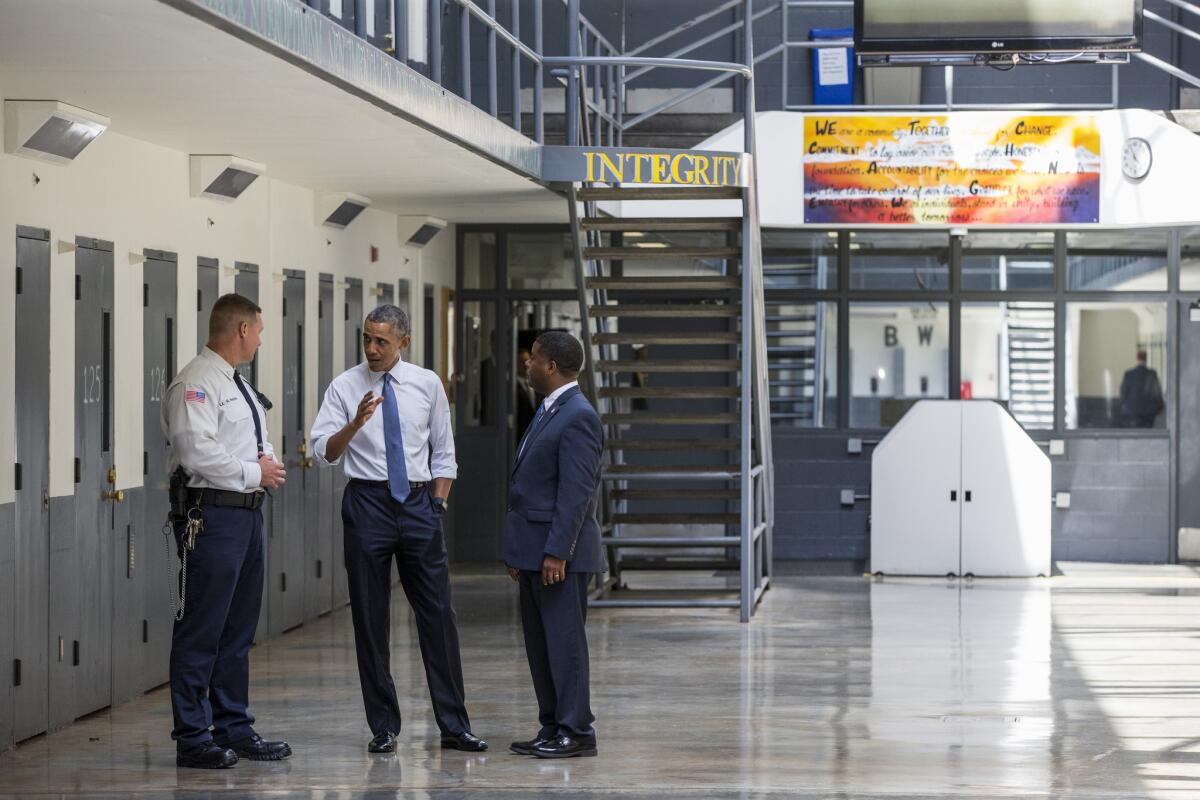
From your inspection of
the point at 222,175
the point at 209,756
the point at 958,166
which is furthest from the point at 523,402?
the point at 209,756

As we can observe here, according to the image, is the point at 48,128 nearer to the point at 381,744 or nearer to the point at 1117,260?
the point at 381,744

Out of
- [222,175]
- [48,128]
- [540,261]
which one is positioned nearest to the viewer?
[48,128]

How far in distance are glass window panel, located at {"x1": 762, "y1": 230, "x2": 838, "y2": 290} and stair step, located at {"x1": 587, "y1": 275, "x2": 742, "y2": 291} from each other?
316 cm

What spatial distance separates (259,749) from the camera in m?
6.54

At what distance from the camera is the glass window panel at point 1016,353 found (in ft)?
46.0

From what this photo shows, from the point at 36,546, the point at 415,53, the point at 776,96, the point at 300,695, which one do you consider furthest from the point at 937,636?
the point at 776,96

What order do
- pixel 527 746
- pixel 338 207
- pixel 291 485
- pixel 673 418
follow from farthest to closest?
pixel 673 418
pixel 338 207
pixel 291 485
pixel 527 746

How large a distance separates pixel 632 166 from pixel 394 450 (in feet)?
12.9

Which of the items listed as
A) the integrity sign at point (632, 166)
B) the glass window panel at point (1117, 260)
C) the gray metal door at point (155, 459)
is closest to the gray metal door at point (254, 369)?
the gray metal door at point (155, 459)

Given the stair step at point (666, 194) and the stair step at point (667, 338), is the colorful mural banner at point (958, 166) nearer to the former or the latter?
the stair step at point (667, 338)

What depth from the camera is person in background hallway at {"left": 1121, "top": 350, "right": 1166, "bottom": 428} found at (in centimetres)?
1389

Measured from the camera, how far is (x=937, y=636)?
9.92 m

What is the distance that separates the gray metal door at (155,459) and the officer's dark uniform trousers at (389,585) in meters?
1.98

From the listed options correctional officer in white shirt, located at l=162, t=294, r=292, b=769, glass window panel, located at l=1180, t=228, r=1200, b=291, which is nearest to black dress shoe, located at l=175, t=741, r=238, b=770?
correctional officer in white shirt, located at l=162, t=294, r=292, b=769
